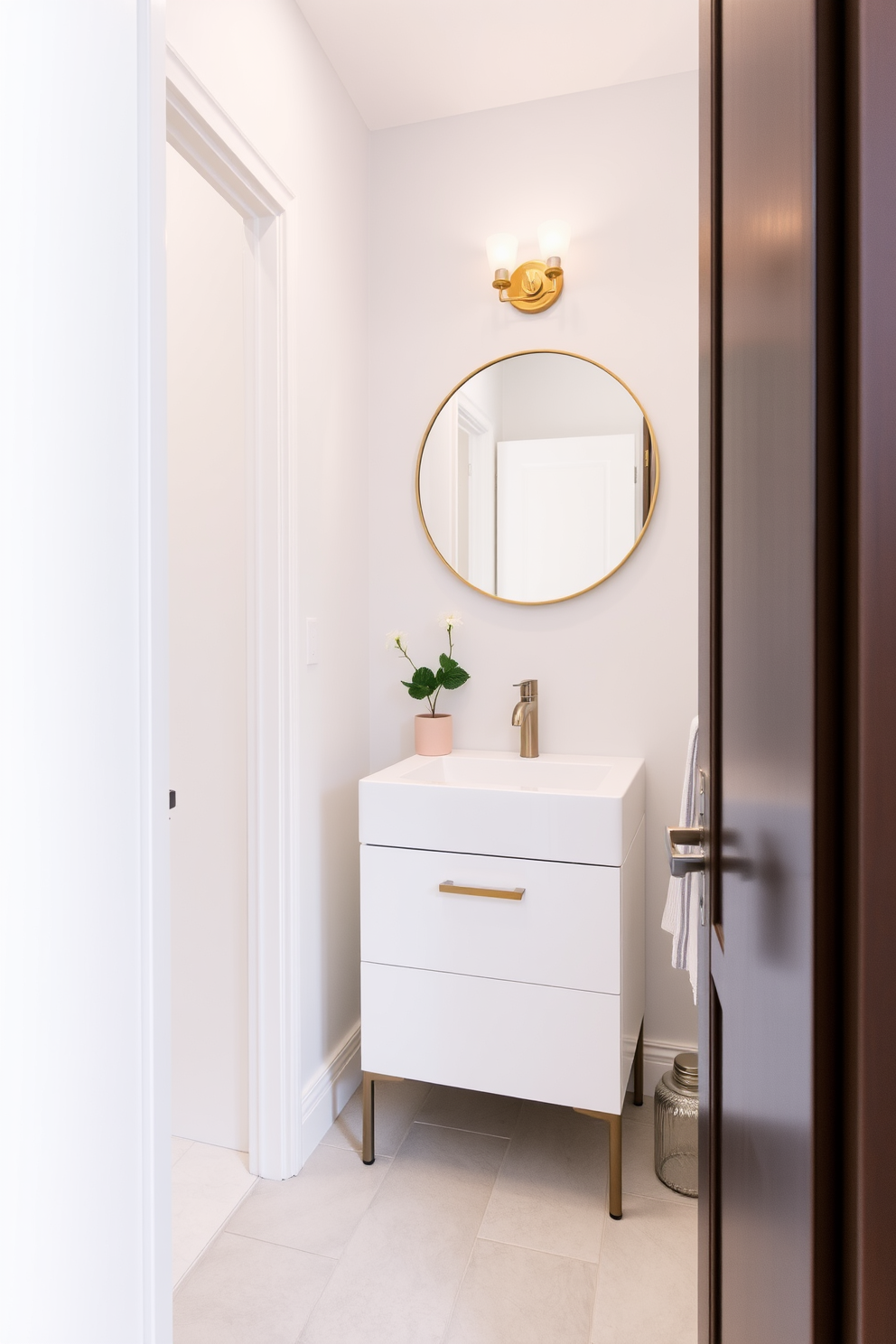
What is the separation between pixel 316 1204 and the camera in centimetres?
176

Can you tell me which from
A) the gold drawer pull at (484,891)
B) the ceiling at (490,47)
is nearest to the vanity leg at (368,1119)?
the gold drawer pull at (484,891)

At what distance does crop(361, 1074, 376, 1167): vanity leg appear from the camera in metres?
1.88

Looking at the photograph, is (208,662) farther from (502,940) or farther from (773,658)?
(773,658)

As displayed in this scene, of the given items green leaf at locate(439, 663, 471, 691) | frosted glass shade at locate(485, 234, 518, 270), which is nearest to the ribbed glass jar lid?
green leaf at locate(439, 663, 471, 691)

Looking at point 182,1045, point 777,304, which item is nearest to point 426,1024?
point 182,1045

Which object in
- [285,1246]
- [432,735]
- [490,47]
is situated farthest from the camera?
[432,735]

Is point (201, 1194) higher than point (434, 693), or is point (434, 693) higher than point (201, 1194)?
point (434, 693)

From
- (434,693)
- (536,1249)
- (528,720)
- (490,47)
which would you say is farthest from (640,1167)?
(490,47)

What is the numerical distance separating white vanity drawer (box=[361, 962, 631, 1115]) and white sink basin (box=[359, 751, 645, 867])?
0.29 metres

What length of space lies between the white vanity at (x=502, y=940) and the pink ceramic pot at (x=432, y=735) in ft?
0.94

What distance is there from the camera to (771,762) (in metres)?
0.43

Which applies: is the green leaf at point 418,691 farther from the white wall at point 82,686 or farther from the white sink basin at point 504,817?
the white wall at point 82,686

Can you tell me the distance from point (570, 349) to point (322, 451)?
28.6 inches

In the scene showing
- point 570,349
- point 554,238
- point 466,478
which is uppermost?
point 554,238
